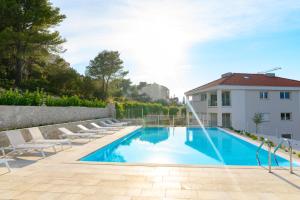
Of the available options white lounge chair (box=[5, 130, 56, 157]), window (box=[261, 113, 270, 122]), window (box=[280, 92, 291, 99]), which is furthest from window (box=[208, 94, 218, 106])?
white lounge chair (box=[5, 130, 56, 157])

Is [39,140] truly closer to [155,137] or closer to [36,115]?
[36,115]

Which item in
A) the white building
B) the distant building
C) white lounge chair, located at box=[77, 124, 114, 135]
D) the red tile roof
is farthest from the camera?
the distant building

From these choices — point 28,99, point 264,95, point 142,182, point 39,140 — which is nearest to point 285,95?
point 264,95

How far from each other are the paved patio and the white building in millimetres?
18531

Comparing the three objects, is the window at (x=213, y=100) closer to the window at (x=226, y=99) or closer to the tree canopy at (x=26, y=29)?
the window at (x=226, y=99)

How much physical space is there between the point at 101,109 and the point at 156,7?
51.8 feet

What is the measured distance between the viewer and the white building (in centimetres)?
2562

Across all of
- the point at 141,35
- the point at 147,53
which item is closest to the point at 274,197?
the point at 141,35

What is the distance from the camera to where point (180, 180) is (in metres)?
6.50

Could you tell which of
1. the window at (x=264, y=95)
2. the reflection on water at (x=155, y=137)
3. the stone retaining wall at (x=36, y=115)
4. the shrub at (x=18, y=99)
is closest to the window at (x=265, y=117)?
the window at (x=264, y=95)

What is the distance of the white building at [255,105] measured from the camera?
25625mm

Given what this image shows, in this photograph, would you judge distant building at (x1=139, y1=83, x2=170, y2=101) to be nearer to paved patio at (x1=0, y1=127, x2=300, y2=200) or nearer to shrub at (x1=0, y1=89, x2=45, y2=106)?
shrub at (x1=0, y1=89, x2=45, y2=106)

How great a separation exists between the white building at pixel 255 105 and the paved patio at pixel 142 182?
60.8ft

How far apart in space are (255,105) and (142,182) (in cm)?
2256
